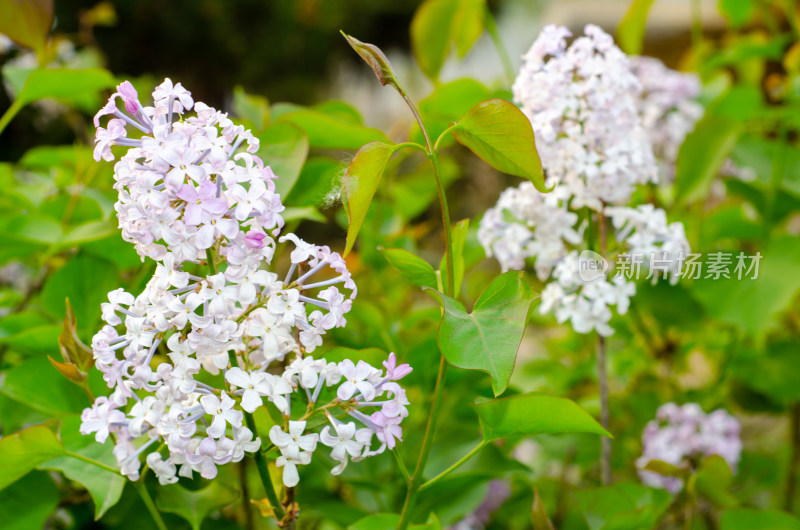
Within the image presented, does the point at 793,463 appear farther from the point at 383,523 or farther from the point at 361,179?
the point at 361,179

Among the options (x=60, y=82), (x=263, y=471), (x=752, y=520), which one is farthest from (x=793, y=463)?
(x=60, y=82)

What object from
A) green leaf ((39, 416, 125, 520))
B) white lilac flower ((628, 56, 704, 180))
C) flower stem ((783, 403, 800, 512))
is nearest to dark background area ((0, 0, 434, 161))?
white lilac flower ((628, 56, 704, 180))

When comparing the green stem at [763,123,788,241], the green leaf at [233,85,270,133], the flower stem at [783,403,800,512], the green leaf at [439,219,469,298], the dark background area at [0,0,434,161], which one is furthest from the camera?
the dark background area at [0,0,434,161]

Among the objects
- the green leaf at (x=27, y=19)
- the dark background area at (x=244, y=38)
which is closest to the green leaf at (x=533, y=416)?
the green leaf at (x=27, y=19)

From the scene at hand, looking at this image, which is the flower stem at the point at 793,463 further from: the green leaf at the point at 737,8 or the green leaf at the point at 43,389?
the green leaf at the point at 43,389

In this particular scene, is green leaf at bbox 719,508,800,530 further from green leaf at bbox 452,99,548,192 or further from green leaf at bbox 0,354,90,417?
green leaf at bbox 0,354,90,417

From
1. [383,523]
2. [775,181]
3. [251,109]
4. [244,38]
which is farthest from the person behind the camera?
[244,38]
